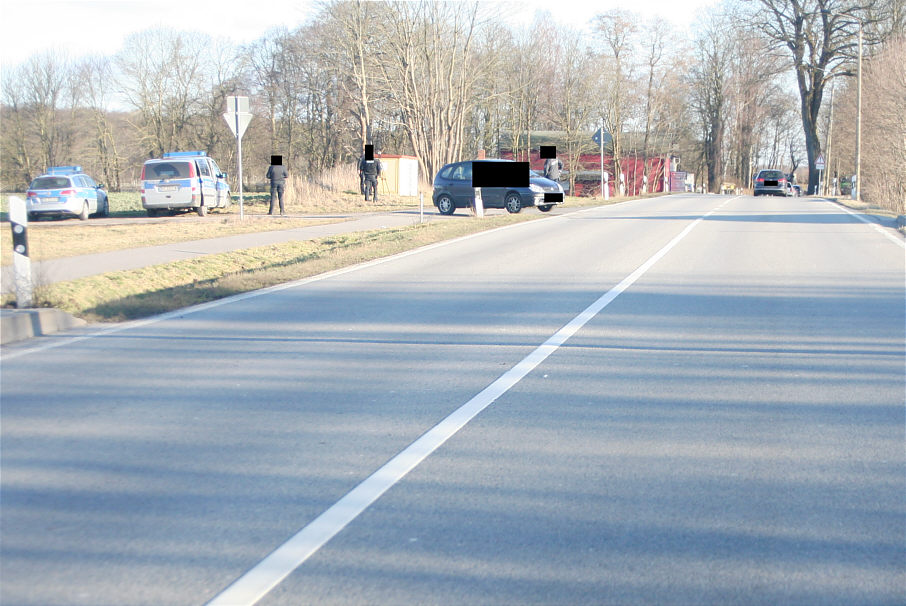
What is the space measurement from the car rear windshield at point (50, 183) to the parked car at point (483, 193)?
39.5ft

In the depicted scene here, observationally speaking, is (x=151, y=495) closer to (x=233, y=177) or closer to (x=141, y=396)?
(x=141, y=396)

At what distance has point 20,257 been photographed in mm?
9195

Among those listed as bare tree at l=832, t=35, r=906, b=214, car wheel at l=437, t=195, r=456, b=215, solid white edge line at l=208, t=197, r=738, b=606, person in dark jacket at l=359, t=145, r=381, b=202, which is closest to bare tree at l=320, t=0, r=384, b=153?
person in dark jacket at l=359, t=145, r=381, b=202

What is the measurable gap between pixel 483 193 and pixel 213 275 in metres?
14.2

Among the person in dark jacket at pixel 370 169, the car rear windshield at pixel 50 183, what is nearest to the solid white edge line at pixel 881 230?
the person in dark jacket at pixel 370 169

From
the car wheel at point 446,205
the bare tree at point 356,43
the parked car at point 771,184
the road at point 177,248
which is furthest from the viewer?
the parked car at point 771,184

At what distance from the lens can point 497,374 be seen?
22.9 feet

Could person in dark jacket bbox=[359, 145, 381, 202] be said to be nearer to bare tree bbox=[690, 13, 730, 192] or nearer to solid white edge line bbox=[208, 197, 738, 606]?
solid white edge line bbox=[208, 197, 738, 606]

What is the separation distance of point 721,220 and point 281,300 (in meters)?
16.1

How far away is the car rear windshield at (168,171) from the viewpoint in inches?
1086

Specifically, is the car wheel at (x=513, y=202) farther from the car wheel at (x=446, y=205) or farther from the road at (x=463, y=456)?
the road at (x=463, y=456)

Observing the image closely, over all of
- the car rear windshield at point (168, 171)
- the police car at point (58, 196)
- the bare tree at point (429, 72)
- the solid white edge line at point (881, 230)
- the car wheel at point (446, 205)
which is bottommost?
the solid white edge line at point (881, 230)

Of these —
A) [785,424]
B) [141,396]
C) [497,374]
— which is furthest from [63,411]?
[785,424]

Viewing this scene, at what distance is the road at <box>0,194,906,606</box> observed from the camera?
3.59m
